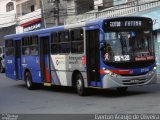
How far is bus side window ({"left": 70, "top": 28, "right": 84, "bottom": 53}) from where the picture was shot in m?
17.5

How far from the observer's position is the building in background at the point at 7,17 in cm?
5231

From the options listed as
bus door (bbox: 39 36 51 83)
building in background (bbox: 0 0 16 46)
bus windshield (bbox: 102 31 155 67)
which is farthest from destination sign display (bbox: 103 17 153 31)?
building in background (bbox: 0 0 16 46)

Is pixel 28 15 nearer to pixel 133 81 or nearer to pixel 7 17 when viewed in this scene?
pixel 7 17

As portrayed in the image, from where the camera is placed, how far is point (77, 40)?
1777 cm

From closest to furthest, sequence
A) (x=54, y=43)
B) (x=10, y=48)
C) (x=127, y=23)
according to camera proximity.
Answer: (x=127, y=23), (x=54, y=43), (x=10, y=48)

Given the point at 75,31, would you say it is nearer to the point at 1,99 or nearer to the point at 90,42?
the point at 90,42

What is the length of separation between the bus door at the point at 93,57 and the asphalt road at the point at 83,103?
0.70 meters

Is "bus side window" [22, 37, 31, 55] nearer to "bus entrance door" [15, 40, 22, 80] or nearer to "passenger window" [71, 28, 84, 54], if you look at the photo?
"bus entrance door" [15, 40, 22, 80]

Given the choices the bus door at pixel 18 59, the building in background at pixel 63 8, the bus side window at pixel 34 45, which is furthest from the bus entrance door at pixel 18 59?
the building in background at pixel 63 8

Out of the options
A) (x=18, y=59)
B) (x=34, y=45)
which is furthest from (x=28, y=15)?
(x=34, y=45)

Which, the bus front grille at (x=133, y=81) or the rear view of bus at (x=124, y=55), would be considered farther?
the bus front grille at (x=133, y=81)

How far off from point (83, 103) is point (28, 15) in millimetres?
33885

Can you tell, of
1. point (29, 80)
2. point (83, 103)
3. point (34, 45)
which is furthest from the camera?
point (29, 80)

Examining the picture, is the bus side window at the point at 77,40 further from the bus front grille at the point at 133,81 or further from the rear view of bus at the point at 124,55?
the bus front grille at the point at 133,81
